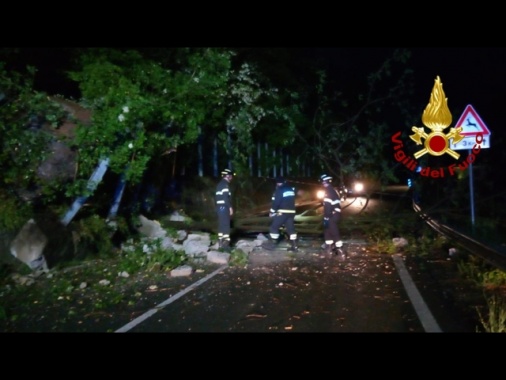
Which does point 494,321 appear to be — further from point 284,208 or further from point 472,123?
point 284,208

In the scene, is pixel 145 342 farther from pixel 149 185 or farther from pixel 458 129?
pixel 149 185

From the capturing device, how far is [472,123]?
11.9 meters

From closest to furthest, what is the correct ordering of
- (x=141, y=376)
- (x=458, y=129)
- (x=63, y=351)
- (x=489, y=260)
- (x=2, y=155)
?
(x=141, y=376)
(x=63, y=351)
(x=489, y=260)
(x=2, y=155)
(x=458, y=129)

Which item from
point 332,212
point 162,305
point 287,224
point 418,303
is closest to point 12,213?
point 162,305

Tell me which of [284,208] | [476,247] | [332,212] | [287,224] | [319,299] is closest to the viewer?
[319,299]

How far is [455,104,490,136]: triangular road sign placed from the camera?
11.8 metres

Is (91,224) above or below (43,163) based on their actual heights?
below

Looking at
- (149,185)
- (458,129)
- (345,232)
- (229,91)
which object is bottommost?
Answer: (345,232)

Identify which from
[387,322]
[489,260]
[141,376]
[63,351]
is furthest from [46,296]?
[489,260]

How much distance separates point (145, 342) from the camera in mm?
6055

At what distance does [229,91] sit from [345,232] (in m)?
5.51

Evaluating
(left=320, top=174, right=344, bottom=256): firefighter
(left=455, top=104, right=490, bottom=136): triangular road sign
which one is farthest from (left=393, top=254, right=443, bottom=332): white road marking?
(left=455, top=104, right=490, bottom=136): triangular road sign

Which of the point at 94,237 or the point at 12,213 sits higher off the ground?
the point at 12,213

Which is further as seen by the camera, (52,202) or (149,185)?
(149,185)
